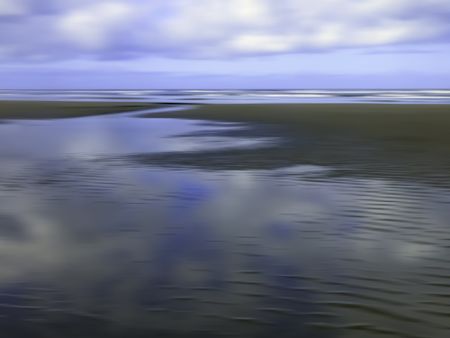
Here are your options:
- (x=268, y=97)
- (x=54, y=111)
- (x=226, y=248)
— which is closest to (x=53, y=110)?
(x=54, y=111)

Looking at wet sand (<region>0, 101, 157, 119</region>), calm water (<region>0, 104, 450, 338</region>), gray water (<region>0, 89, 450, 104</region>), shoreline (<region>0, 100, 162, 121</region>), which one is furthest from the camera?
gray water (<region>0, 89, 450, 104</region>)

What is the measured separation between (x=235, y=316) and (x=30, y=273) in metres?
1.86

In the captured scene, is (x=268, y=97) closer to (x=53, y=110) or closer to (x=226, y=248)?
(x=53, y=110)

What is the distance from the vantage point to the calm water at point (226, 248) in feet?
11.4

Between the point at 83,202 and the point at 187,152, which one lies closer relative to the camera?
the point at 83,202

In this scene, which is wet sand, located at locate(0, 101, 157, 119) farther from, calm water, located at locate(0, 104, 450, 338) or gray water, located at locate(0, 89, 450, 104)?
calm water, located at locate(0, 104, 450, 338)

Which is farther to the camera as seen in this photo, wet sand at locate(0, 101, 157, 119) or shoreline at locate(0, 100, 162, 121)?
wet sand at locate(0, 101, 157, 119)

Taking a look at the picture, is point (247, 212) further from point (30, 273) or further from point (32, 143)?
point (32, 143)

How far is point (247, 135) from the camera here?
15.6 metres

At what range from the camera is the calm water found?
3.48 metres

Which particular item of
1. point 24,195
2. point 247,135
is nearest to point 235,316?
point 24,195

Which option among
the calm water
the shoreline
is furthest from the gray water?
the calm water

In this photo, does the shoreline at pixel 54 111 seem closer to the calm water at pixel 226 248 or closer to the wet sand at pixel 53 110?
the wet sand at pixel 53 110

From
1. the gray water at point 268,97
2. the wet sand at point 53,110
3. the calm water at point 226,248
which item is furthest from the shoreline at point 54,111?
the calm water at point 226,248
